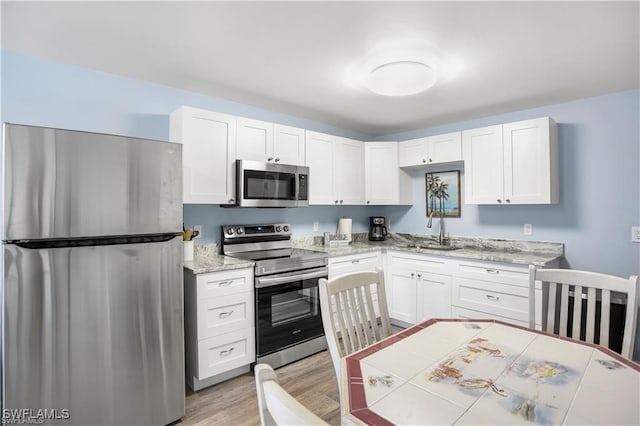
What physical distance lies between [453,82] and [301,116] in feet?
5.21

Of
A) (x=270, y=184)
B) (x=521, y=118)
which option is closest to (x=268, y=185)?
(x=270, y=184)

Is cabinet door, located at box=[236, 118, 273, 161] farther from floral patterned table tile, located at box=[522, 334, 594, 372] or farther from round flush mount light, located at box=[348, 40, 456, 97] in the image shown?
floral patterned table tile, located at box=[522, 334, 594, 372]

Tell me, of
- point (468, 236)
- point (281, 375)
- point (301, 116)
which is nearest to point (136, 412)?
point (281, 375)

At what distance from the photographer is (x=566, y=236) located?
9.83 ft

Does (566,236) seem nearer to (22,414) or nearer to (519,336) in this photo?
(519,336)

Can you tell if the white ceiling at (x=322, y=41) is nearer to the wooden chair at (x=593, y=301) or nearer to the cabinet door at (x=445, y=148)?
the cabinet door at (x=445, y=148)

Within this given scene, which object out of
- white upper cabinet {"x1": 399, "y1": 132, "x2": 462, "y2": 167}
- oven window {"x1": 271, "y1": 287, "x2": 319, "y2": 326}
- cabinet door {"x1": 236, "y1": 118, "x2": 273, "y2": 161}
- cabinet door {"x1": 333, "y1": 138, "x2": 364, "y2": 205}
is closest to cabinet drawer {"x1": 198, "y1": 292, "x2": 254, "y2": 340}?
oven window {"x1": 271, "y1": 287, "x2": 319, "y2": 326}

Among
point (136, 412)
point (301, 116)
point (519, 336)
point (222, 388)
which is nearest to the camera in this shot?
point (519, 336)

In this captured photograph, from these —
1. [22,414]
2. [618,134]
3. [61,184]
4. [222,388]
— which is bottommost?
[222,388]

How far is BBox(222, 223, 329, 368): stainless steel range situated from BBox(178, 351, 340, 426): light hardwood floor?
0.58 feet

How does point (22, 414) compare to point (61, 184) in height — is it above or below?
below

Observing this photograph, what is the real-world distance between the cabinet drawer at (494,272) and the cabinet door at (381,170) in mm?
1188

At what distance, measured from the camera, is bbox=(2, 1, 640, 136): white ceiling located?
1.62m

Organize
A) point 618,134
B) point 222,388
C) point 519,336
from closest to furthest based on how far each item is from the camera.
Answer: point 519,336 < point 222,388 < point 618,134
